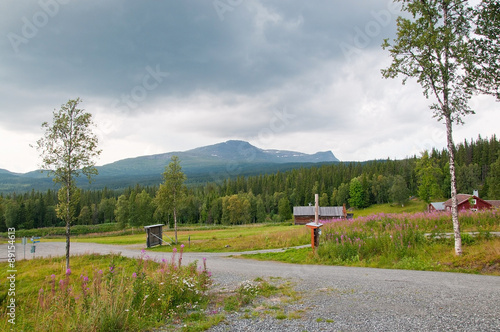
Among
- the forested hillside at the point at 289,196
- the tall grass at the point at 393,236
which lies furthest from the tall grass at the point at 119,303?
the forested hillside at the point at 289,196

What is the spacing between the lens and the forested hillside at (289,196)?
85.7m

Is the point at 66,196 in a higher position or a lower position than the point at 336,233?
higher

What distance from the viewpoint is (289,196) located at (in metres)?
118

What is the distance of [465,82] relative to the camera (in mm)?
13758

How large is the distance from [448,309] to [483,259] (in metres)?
7.30

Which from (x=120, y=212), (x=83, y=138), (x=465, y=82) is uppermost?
(x=465, y=82)

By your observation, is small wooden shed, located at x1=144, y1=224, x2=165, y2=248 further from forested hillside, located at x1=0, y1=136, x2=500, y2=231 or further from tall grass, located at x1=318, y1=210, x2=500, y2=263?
forested hillside, located at x1=0, y1=136, x2=500, y2=231

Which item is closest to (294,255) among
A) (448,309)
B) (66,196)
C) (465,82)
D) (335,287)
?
(335,287)

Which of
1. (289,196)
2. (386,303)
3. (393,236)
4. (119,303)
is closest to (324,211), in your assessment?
(289,196)

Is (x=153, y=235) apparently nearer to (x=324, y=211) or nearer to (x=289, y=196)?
(x=324, y=211)

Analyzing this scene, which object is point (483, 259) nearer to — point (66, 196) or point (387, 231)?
Answer: point (387, 231)

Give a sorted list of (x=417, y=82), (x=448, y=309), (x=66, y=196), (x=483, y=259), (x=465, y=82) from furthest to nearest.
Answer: (x=66, y=196), (x=417, y=82), (x=465, y=82), (x=483, y=259), (x=448, y=309)

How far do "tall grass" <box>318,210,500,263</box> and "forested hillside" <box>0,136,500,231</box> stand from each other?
6334 cm

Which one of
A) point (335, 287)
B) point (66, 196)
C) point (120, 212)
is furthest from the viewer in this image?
point (120, 212)
